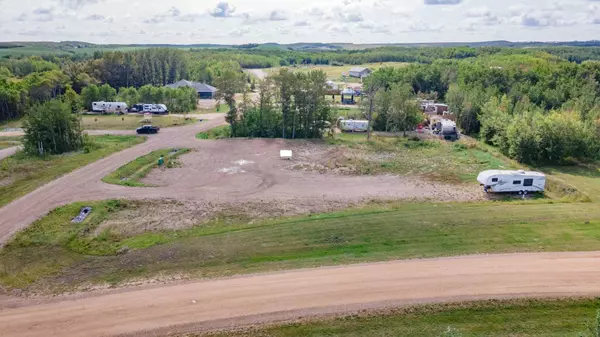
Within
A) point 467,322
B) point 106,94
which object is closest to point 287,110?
point 467,322

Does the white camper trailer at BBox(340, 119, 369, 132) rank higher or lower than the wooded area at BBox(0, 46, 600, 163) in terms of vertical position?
lower

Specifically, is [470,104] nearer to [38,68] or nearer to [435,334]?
[435,334]

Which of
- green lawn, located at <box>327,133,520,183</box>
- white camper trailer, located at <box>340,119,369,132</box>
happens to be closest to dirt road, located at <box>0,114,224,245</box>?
green lawn, located at <box>327,133,520,183</box>

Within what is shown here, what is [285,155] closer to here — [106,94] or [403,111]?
[403,111]

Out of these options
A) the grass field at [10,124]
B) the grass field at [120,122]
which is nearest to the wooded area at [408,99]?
the grass field at [10,124]

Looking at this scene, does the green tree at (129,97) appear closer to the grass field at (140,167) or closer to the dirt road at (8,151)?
the dirt road at (8,151)

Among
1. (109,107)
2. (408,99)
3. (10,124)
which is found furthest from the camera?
(109,107)

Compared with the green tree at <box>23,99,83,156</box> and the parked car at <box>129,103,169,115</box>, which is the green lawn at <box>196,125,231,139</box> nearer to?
the green tree at <box>23,99,83,156</box>
